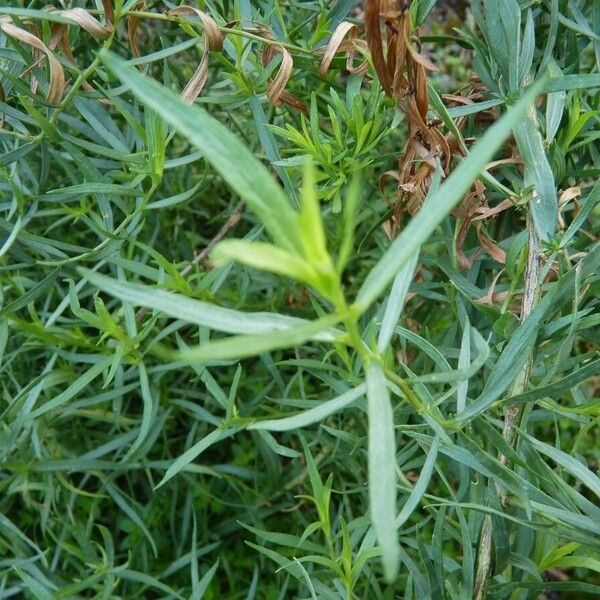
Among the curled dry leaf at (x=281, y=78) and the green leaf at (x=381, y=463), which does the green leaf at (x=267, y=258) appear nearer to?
the green leaf at (x=381, y=463)

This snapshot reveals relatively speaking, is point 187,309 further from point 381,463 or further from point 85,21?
point 85,21

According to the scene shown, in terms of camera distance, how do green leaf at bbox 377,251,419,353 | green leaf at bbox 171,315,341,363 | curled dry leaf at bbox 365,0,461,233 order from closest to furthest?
green leaf at bbox 171,315,341,363, green leaf at bbox 377,251,419,353, curled dry leaf at bbox 365,0,461,233

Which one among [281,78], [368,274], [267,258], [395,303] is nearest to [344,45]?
[281,78]

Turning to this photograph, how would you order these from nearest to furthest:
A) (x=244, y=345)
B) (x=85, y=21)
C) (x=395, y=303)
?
(x=244, y=345)
(x=395, y=303)
(x=85, y=21)

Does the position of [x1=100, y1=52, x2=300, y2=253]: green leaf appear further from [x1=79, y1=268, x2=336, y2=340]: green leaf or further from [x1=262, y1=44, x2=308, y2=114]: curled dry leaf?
[x1=262, y1=44, x2=308, y2=114]: curled dry leaf

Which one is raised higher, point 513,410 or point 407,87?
point 407,87

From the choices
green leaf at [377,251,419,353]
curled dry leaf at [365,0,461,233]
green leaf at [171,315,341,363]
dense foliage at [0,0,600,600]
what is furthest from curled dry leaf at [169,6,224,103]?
green leaf at [171,315,341,363]
